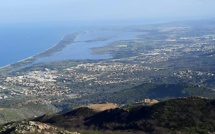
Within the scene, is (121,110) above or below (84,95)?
above

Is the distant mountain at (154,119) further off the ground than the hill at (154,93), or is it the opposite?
the distant mountain at (154,119)

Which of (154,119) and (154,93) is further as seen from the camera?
(154,93)

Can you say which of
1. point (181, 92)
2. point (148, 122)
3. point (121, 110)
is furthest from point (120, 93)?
point (148, 122)

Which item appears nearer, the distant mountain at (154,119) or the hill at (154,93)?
the distant mountain at (154,119)

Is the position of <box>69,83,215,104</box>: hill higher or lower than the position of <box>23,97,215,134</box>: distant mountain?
lower

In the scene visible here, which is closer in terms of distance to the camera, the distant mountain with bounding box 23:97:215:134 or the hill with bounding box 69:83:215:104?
the distant mountain with bounding box 23:97:215:134

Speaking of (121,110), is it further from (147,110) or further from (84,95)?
(84,95)

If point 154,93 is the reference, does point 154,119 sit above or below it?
above

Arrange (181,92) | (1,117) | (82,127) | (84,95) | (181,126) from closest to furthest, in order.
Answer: (181,126) → (82,127) → (1,117) → (181,92) → (84,95)
